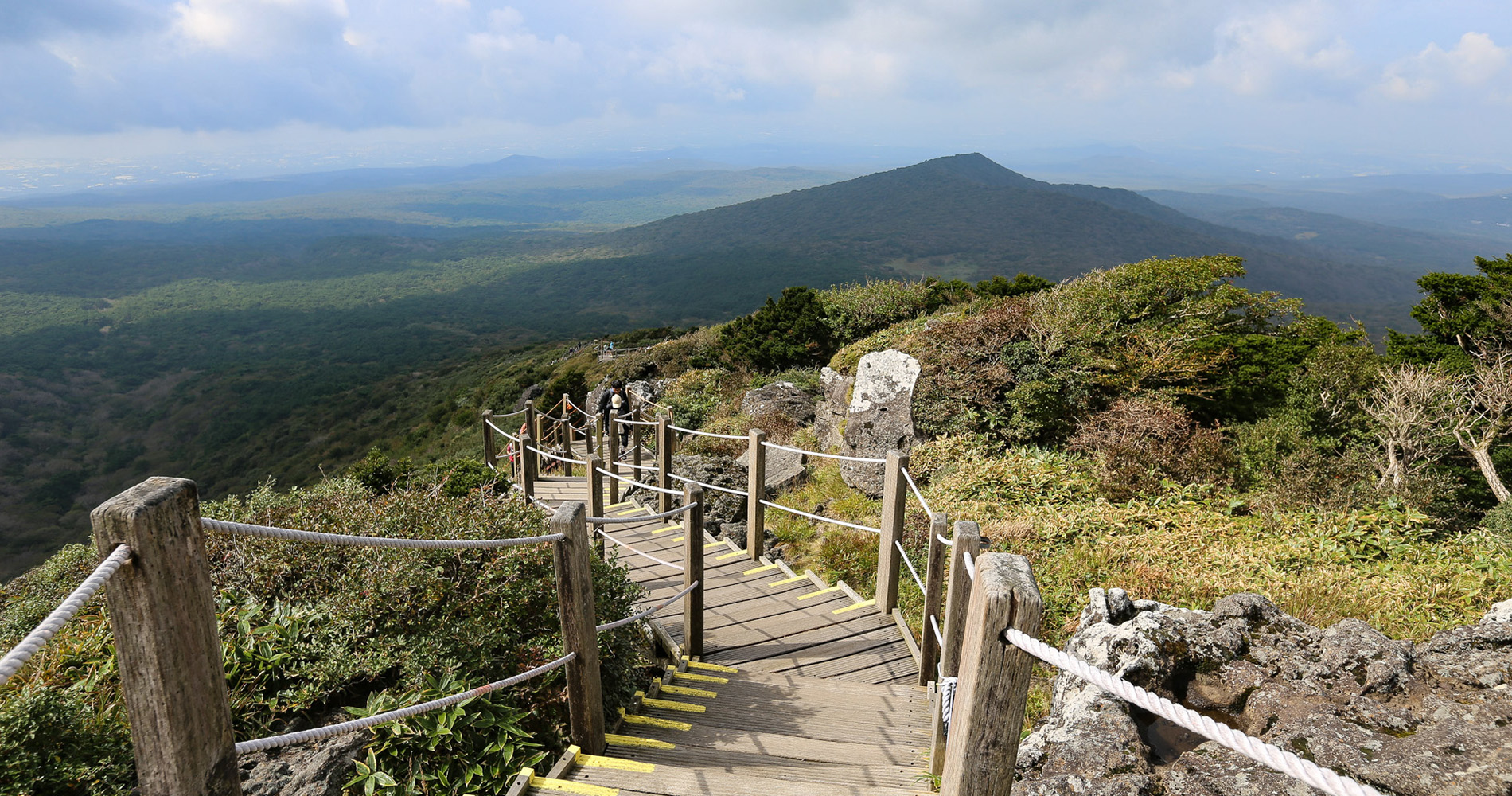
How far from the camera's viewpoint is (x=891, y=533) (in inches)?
195

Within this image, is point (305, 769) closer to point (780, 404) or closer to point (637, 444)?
point (637, 444)

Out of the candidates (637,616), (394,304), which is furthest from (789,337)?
(394,304)

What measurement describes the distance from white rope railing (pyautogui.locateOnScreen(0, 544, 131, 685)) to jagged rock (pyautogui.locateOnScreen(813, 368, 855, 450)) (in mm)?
9680

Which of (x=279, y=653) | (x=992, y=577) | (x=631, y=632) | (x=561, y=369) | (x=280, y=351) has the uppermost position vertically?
(x=992, y=577)

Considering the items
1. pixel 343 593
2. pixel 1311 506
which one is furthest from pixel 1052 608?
pixel 343 593

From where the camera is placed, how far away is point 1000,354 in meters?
10.3

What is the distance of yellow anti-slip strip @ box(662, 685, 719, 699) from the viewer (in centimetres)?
389

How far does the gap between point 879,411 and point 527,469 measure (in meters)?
5.29

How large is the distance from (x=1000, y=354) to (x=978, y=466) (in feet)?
6.78

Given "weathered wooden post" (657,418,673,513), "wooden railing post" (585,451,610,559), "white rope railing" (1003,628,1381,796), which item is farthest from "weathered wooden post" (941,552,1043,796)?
"weathered wooden post" (657,418,673,513)

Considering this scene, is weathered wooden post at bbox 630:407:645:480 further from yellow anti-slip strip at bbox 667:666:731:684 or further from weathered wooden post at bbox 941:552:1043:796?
weathered wooden post at bbox 941:552:1043:796

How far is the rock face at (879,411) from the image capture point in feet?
32.9

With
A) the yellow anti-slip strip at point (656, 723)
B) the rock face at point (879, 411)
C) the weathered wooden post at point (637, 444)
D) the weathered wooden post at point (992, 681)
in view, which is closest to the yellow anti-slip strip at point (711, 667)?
the yellow anti-slip strip at point (656, 723)

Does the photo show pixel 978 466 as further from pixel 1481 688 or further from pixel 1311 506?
pixel 1481 688
